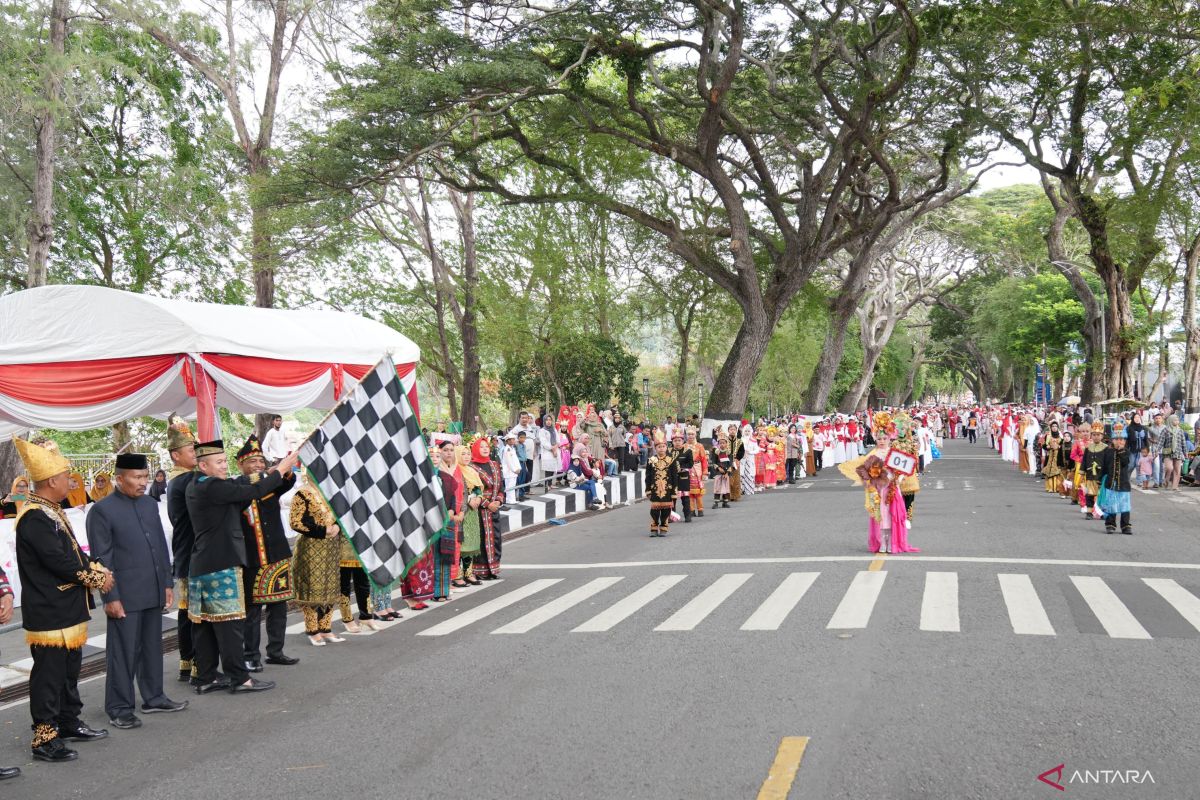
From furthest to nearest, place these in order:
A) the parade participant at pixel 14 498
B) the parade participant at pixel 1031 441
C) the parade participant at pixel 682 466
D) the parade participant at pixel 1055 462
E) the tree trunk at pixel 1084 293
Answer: the tree trunk at pixel 1084 293 → the parade participant at pixel 1031 441 → the parade participant at pixel 1055 462 → the parade participant at pixel 682 466 → the parade participant at pixel 14 498

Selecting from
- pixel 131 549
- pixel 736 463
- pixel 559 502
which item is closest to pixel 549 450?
pixel 559 502

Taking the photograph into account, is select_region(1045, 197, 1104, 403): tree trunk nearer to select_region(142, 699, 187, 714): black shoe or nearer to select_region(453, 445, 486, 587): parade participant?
select_region(453, 445, 486, 587): parade participant

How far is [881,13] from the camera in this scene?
1001 inches

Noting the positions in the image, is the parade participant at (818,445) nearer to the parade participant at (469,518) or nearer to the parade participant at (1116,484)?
the parade participant at (1116,484)

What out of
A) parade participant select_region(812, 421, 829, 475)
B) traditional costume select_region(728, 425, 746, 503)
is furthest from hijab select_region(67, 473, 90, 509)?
parade participant select_region(812, 421, 829, 475)

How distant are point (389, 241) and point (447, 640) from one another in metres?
29.9

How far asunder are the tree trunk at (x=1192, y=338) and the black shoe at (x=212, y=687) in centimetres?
3301

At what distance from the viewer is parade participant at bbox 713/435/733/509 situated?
20734 mm

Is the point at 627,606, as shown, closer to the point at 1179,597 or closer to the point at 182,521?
the point at 182,521

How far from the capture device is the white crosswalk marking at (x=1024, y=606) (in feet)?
27.3

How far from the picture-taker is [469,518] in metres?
11.8

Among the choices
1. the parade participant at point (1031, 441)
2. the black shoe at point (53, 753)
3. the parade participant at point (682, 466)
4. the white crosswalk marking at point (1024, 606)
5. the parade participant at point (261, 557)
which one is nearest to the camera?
the black shoe at point (53, 753)

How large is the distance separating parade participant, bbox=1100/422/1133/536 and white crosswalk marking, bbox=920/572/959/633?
5.20 m

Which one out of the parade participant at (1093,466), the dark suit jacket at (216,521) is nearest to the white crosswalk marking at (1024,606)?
the parade participant at (1093,466)
